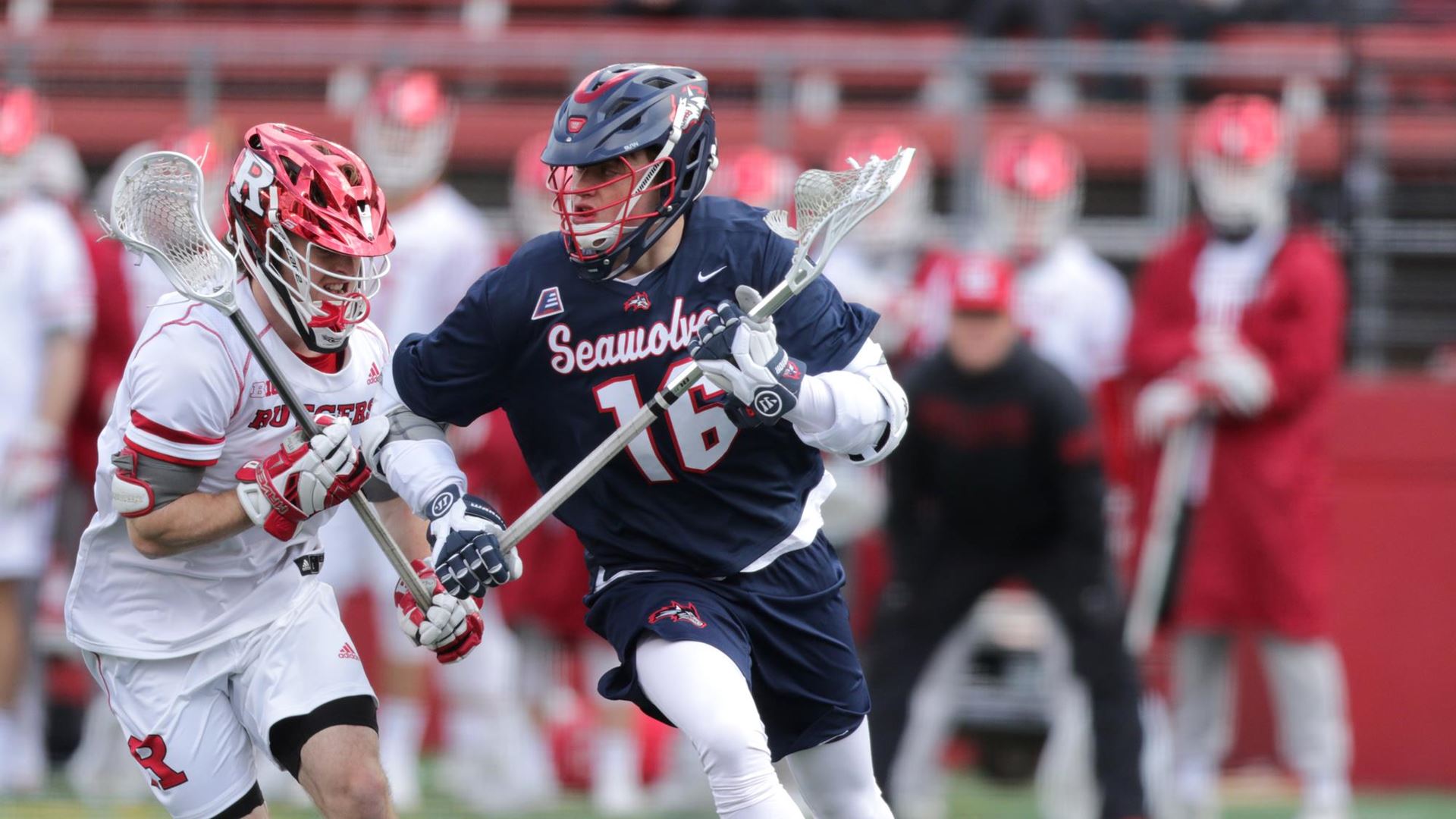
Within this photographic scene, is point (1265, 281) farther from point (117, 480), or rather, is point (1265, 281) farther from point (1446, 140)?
point (117, 480)

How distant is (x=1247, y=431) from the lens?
24.5 ft

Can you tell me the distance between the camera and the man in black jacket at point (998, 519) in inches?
263

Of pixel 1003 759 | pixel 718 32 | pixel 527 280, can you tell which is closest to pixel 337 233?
pixel 527 280

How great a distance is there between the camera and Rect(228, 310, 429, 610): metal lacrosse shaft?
4.12 metres

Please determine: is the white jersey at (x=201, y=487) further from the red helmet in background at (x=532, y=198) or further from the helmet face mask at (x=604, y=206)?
the red helmet in background at (x=532, y=198)

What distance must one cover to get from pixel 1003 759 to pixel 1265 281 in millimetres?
2194

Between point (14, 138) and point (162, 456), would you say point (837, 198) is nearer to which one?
point (162, 456)

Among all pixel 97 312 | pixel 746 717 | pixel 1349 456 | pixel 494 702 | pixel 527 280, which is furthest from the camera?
pixel 1349 456

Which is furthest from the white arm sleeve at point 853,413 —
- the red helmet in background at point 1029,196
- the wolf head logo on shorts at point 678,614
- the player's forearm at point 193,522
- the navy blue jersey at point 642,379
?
the red helmet in background at point 1029,196

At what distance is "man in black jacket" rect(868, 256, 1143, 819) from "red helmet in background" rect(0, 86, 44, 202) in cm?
345

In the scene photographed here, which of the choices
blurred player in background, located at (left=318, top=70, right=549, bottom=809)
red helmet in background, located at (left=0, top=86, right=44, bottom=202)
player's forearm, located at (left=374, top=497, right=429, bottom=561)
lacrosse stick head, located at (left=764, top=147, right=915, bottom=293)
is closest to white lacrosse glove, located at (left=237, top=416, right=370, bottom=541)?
player's forearm, located at (left=374, top=497, right=429, bottom=561)

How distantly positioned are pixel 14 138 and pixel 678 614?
463cm

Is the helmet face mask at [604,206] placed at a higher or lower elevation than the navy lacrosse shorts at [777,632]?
higher

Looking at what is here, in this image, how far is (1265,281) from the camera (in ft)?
24.5
